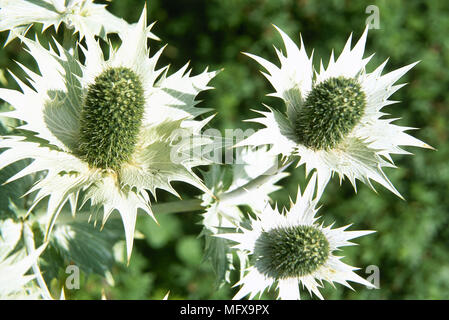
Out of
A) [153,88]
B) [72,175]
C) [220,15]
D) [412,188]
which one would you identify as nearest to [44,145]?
[72,175]

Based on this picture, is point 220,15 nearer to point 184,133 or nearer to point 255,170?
point 255,170

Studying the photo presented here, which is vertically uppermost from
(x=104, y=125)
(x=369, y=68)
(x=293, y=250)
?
(x=369, y=68)

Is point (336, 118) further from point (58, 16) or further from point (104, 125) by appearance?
point (58, 16)

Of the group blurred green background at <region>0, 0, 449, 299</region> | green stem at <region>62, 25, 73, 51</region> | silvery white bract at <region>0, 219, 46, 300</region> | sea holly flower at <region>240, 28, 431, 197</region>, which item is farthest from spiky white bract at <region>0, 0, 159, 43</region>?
blurred green background at <region>0, 0, 449, 299</region>

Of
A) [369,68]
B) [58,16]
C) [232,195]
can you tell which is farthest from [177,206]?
[369,68]

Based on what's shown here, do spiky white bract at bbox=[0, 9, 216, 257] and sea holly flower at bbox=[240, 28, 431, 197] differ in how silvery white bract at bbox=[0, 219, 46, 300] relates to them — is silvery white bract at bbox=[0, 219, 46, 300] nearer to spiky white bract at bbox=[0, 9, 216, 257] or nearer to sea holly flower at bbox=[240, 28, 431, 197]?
spiky white bract at bbox=[0, 9, 216, 257]
